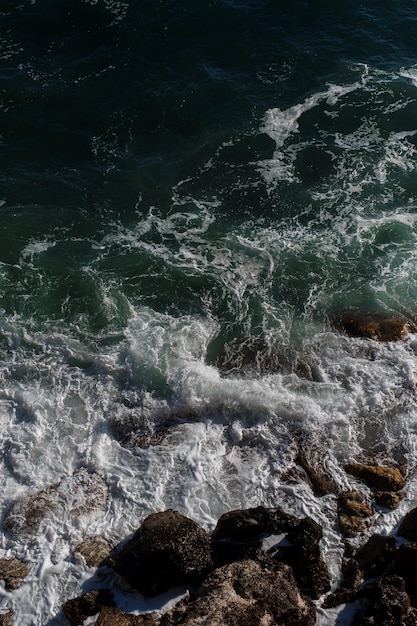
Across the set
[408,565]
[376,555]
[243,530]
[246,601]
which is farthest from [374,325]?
[246,601]

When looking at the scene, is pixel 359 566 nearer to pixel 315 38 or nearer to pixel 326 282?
pixel 326 282

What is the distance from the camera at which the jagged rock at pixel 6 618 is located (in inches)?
622

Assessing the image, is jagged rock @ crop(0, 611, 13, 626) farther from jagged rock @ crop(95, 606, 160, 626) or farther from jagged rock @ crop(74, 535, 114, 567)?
jagged rock @ crop(95, 606, 160, 626)

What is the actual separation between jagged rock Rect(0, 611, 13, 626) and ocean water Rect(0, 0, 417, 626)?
0.26 m

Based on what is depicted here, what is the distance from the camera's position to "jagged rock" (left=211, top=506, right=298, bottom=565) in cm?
1695

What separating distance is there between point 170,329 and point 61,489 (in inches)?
298

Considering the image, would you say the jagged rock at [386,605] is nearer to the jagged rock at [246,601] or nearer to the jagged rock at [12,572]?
the jagged rock at [246,601]

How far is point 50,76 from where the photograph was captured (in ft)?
108

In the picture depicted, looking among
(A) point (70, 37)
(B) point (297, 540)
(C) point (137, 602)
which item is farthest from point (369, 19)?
(C) point (137, 602)

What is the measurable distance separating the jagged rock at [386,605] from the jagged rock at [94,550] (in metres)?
7.10

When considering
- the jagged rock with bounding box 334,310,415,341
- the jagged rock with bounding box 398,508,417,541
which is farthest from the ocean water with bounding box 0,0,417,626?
the jagged rock with bounding box 398,508,417,541

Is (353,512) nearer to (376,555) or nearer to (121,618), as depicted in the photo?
(376,555)

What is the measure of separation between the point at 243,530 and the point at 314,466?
3.62 metres

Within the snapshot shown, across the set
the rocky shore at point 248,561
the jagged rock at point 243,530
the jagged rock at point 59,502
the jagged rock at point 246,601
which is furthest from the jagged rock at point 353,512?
the jagged rock at point 59,502
